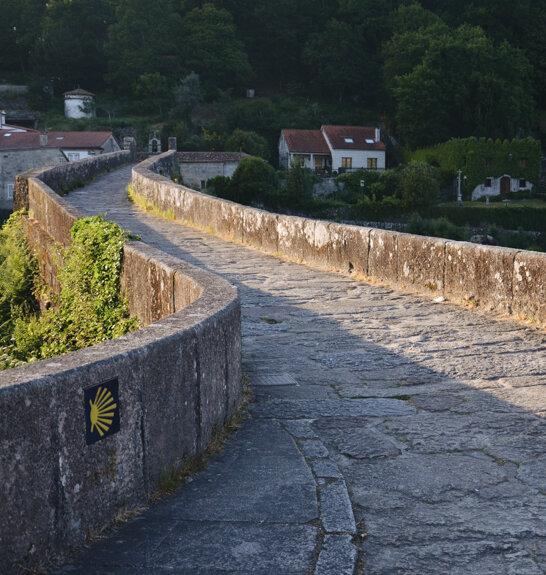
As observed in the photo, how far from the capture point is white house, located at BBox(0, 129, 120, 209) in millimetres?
54094

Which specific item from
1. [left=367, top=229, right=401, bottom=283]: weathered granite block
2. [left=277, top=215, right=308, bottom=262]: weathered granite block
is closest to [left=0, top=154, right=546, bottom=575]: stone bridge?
[left=367, top=229, right=401, bottom=283]: weathered granite block

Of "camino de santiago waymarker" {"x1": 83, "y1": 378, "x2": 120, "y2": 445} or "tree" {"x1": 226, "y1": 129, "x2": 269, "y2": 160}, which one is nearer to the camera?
"camino de santiago waymarker" {"x1": 83, "y1": 378, "x2": 120, "y2": 445}

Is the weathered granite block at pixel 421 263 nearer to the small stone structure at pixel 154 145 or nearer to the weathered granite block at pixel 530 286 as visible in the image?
the weathered granite block at pixel 530 286

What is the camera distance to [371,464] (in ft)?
13.9

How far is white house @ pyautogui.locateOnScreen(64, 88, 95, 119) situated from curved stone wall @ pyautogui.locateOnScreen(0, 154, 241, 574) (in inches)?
2644

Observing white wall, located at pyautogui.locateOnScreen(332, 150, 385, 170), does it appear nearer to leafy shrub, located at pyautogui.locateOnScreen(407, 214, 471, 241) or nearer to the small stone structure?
the small stone structure

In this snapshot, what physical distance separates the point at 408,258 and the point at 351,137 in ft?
179

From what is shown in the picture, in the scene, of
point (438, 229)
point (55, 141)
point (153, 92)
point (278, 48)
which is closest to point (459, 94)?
point (438, 229)

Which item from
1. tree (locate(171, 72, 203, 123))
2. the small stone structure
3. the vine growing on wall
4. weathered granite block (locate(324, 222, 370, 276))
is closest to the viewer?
the vine growing on wall

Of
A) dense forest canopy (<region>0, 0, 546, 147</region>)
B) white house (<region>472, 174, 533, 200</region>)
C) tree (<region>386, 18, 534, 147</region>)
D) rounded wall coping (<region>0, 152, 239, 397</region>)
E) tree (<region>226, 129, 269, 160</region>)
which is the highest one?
dense forest canopy (<region>0, 0, 546, 147</region>)

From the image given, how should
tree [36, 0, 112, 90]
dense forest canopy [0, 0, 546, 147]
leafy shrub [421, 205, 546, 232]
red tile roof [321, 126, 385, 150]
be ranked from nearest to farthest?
leafy shrub [421, 205, 546, 232] < red tile roof [321, 126, 385, 150] < dense forest canopy [0, 0, 546, 147] < tree [36, 0, 112, 90]

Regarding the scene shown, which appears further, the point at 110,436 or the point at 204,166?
the point at 204,166

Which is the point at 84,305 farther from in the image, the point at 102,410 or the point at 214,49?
the point at 214,49

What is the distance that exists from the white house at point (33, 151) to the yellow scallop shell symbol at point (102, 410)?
2034 inches
